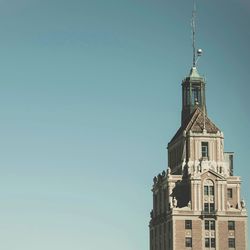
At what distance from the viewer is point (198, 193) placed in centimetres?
16888

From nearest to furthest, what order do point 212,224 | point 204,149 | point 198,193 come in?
point 212,224 → point 198,193 → point 204,149

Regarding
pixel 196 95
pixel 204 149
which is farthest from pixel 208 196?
pixel 196 95

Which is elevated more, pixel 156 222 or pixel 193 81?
pixel 193 81

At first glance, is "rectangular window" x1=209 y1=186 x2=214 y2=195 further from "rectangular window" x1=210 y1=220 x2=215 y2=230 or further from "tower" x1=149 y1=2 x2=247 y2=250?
"rectangular window" x1=210 y1=220 x2=215 y2=230

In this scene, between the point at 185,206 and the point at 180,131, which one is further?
the point at 180,131

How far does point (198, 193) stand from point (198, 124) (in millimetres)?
16049

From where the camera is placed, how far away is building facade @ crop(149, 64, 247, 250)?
6585 inches

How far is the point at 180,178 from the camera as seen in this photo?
173 m

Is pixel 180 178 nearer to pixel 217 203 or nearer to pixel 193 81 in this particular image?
pixel 217 203

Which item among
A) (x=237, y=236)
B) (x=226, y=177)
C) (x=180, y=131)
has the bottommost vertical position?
(x=237, y=236)

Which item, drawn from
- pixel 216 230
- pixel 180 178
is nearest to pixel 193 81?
pixel 180 178

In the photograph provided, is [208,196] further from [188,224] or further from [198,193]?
[188,224]

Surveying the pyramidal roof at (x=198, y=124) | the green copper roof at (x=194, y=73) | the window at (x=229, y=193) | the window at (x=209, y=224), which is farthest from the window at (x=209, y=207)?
the green copper roof at (x=194, y=73)

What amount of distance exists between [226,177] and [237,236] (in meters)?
11.8
